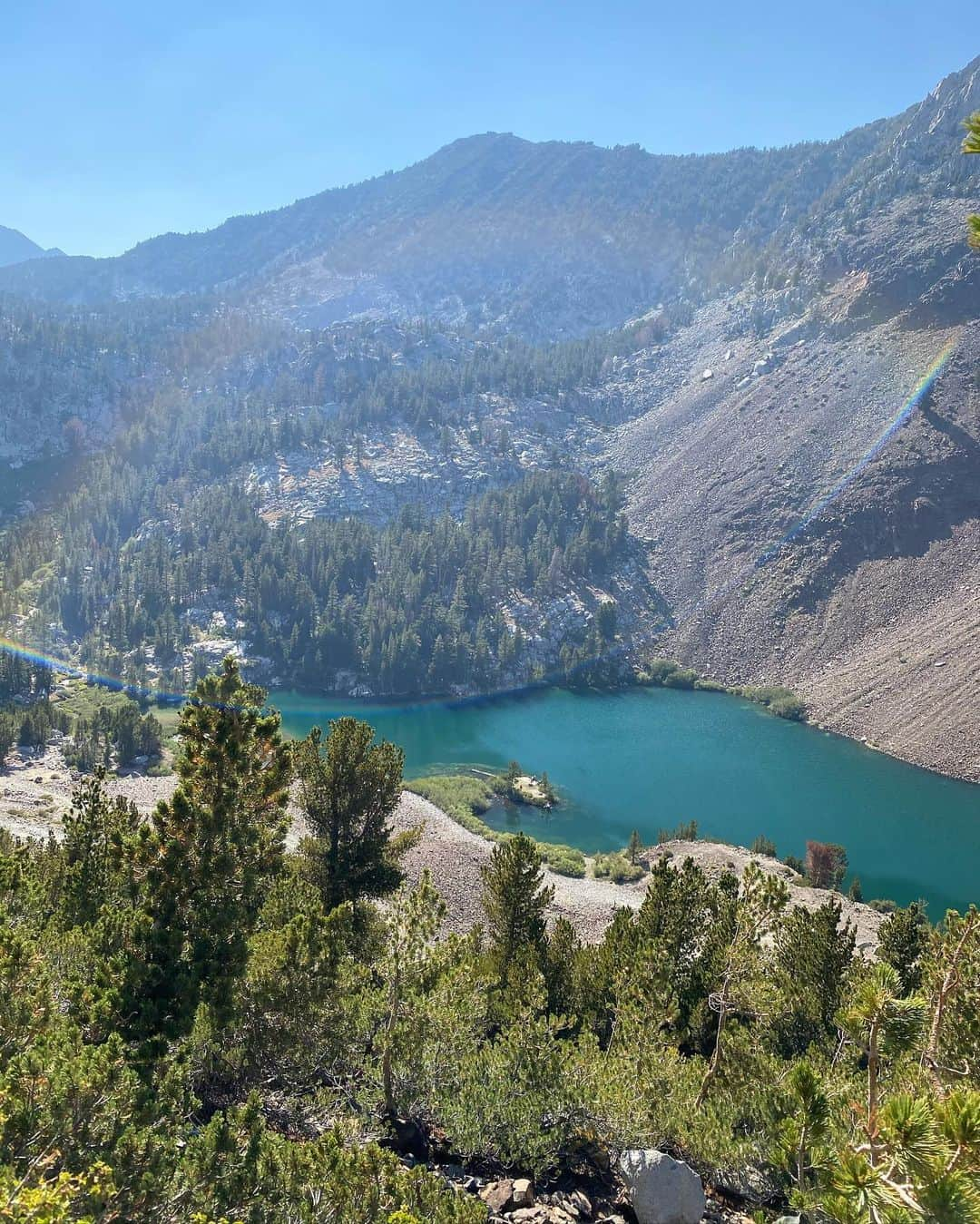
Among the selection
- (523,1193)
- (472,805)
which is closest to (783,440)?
(472,805)

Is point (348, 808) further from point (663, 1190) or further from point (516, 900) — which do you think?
point (663, 1190)

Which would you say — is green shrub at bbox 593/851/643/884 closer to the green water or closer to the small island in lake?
the green water

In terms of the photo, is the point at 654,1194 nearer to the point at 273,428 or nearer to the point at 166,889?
the point at 166,889

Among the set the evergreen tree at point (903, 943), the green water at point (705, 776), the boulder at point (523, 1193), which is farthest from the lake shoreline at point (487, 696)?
the boulder at point (523, 1193)

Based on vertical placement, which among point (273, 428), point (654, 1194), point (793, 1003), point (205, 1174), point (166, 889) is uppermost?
point (273, 428)

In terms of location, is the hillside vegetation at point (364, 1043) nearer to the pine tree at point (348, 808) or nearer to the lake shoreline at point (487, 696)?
the pine tree at point (348, 808)

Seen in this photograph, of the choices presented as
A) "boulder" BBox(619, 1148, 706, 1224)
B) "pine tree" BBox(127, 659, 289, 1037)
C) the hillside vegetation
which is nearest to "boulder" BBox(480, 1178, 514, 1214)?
the hillside vegetation

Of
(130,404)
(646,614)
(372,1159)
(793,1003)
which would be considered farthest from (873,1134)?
(130,404)
